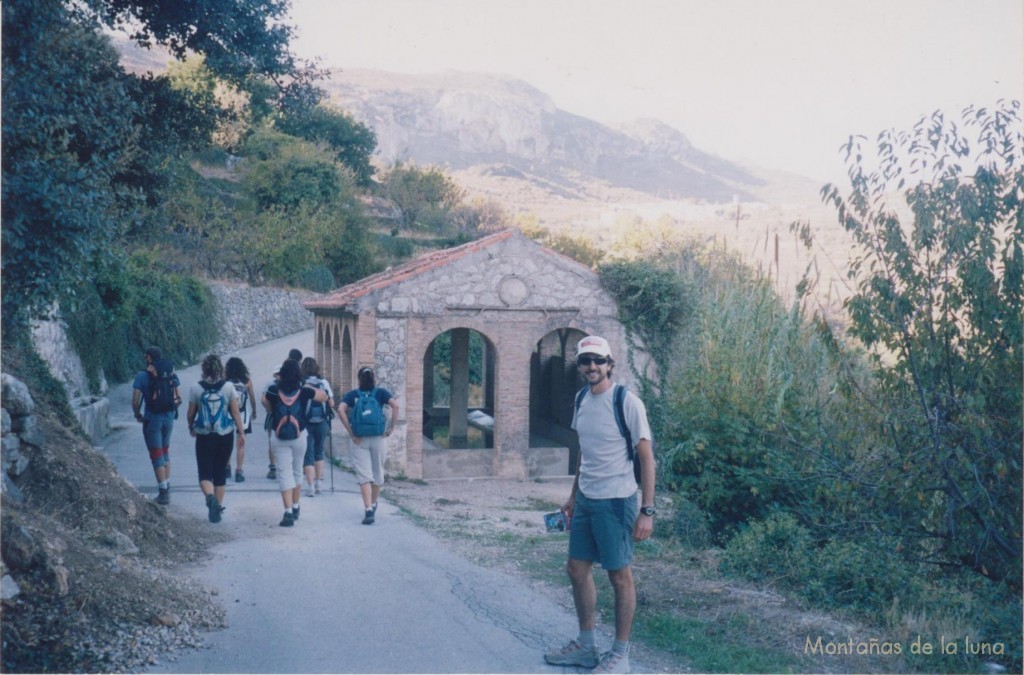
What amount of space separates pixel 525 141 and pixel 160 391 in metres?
94.5

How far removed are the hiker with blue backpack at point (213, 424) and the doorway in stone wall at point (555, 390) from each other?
423 inches

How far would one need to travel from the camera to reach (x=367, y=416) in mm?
9648

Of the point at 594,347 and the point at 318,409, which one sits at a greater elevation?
the point at 594,347

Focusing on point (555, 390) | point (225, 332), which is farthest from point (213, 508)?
point (225, 332)

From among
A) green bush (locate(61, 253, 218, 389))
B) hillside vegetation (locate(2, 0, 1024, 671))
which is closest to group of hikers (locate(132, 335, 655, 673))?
hillside vegetation (locate(2, 0, 1024, 671))

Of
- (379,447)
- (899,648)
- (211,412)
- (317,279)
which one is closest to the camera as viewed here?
(899,648)

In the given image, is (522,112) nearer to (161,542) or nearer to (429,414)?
(429,414)

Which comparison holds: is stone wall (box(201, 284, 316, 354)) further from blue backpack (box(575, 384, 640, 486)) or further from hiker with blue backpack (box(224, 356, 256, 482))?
blue backpack (box(575, 384, 640, 486))

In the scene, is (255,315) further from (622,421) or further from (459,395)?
(622,421)

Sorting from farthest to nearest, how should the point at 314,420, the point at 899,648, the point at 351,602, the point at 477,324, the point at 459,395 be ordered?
the point at 459,395 < the point at 477,324 < the point at 314,420 < the point at 351,602 < the point at 899,648

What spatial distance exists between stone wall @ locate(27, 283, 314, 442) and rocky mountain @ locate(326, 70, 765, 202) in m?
47.0

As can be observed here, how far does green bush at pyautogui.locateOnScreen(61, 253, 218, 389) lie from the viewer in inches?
686

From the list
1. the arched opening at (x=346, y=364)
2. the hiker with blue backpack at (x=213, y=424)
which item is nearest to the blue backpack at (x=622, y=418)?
the hiker with blue backpack at (x=213, y=424)

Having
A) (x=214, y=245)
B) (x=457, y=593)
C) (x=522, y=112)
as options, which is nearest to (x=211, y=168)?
(x=214, y=245)
